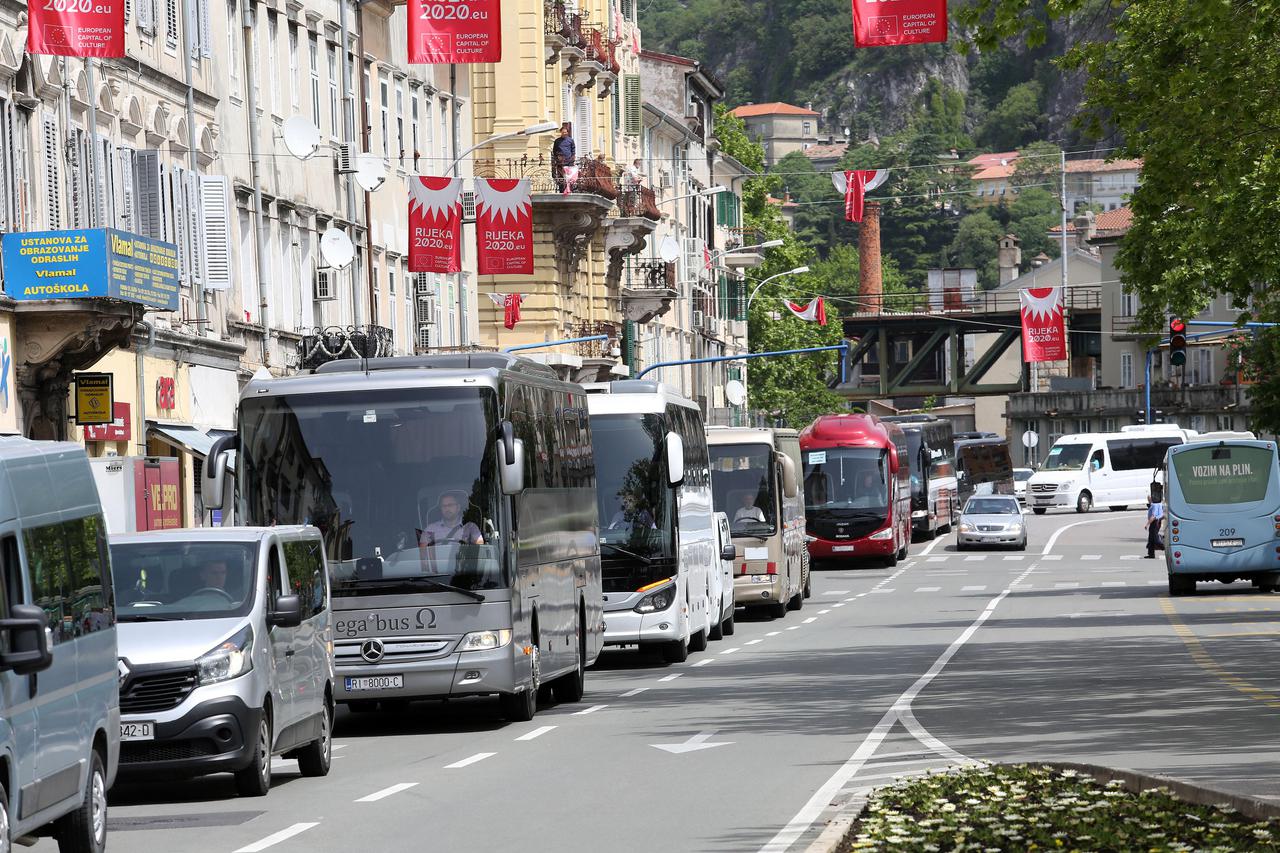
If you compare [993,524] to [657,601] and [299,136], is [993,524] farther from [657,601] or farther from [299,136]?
[657,601]

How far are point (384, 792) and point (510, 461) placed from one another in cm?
501

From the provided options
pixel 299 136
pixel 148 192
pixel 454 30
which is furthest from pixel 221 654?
pixel 299 136

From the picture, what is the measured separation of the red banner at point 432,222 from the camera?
134 ft

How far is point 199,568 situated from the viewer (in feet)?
54.1

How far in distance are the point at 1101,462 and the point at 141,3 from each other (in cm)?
6500

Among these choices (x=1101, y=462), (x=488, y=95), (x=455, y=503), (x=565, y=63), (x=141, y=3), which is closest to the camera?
(x=455, y=503)

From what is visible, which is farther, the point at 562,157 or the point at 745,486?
the point at 562,157

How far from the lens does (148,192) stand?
36.6 meters

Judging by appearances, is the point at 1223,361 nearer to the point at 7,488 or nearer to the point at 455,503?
the point at 455,503

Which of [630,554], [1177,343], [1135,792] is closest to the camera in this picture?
[1135,792]

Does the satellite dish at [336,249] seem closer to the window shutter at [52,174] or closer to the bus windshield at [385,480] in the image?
the window shutter at [52,174]

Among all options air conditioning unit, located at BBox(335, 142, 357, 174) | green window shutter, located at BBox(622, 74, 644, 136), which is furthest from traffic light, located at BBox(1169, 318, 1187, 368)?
green window shutter, located at BBox(622, 74, 644, 136)

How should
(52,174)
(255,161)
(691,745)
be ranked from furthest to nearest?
(255,161), (52,174), (691,745)

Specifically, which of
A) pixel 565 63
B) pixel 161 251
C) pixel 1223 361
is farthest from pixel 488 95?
pixel 1223 361
